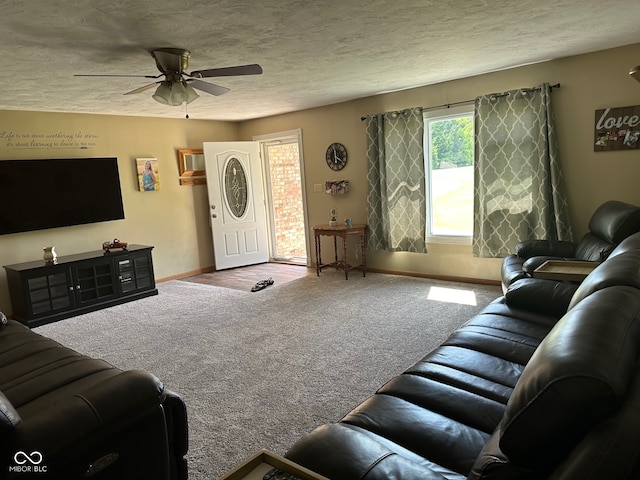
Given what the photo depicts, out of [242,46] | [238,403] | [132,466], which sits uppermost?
[242,46]

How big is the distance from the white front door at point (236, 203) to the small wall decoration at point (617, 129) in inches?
185

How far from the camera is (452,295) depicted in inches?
183

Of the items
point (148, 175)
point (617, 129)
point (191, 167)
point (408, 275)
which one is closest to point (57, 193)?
point (148, 175)

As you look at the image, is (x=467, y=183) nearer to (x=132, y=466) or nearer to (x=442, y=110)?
(x=442, y=110)

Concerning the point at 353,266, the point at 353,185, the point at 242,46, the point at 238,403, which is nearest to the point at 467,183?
the point at 353,185

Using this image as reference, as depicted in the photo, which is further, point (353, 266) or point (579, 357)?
point (353, 266)

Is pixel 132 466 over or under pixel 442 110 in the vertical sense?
under

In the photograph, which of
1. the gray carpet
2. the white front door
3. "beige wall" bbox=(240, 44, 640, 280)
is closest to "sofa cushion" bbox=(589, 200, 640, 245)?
"beige wall" bbox=(240, 44, 640, 280)

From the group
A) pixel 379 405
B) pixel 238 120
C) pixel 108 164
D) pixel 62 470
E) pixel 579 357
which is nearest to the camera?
pixel 579 357

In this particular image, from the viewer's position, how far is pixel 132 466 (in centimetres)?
162

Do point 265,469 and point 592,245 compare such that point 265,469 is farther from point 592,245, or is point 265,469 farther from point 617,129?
point 617,129

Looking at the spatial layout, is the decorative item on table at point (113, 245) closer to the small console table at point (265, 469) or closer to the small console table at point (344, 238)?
the small console table at point (344, 238)

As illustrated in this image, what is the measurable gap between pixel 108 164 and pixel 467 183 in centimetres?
446

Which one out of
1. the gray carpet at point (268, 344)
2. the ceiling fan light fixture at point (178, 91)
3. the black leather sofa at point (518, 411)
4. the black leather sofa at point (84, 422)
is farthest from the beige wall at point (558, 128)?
the black leather sofa at point (84, 422)
